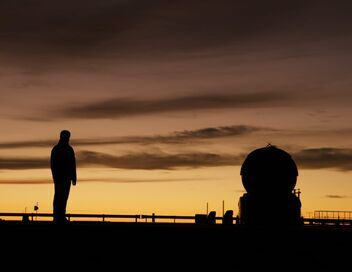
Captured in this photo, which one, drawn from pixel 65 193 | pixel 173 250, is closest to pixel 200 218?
pixel 65 193

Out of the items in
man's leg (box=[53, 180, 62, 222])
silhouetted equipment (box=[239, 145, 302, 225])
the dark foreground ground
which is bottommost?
the dark foreground ground

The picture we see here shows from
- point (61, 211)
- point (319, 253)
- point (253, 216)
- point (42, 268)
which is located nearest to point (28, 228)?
point (61, 211)

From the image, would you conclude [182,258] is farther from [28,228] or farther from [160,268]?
[28,228]

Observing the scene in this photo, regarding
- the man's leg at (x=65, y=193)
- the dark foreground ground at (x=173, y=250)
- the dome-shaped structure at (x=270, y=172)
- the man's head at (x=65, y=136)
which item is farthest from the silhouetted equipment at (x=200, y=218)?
the dark foreground ground at (x=173, y=250)

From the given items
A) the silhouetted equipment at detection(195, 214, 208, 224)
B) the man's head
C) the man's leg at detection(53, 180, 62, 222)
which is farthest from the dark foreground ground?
the silhouetted equipment at detection(195, 214, 208, 224)

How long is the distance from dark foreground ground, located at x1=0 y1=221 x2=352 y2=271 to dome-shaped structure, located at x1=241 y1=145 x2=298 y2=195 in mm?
16676

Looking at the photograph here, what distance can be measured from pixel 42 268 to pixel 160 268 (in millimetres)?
2012

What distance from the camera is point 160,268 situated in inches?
530

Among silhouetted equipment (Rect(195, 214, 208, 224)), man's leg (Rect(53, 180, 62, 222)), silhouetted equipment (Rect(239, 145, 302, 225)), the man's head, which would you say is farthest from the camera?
silhouetted equipment (Rect(195, 214, 208, 224))

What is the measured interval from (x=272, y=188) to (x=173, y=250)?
1915cm

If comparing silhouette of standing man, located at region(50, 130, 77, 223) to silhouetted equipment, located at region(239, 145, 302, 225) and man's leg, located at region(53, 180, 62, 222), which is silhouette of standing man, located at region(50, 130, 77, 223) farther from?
silhouetted equipment, located at region(239, 145, 302, 225)

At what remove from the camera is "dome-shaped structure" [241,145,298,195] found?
1304 inches

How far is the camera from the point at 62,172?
18969 mm

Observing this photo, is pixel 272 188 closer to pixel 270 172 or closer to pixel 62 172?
pixel 270 172
